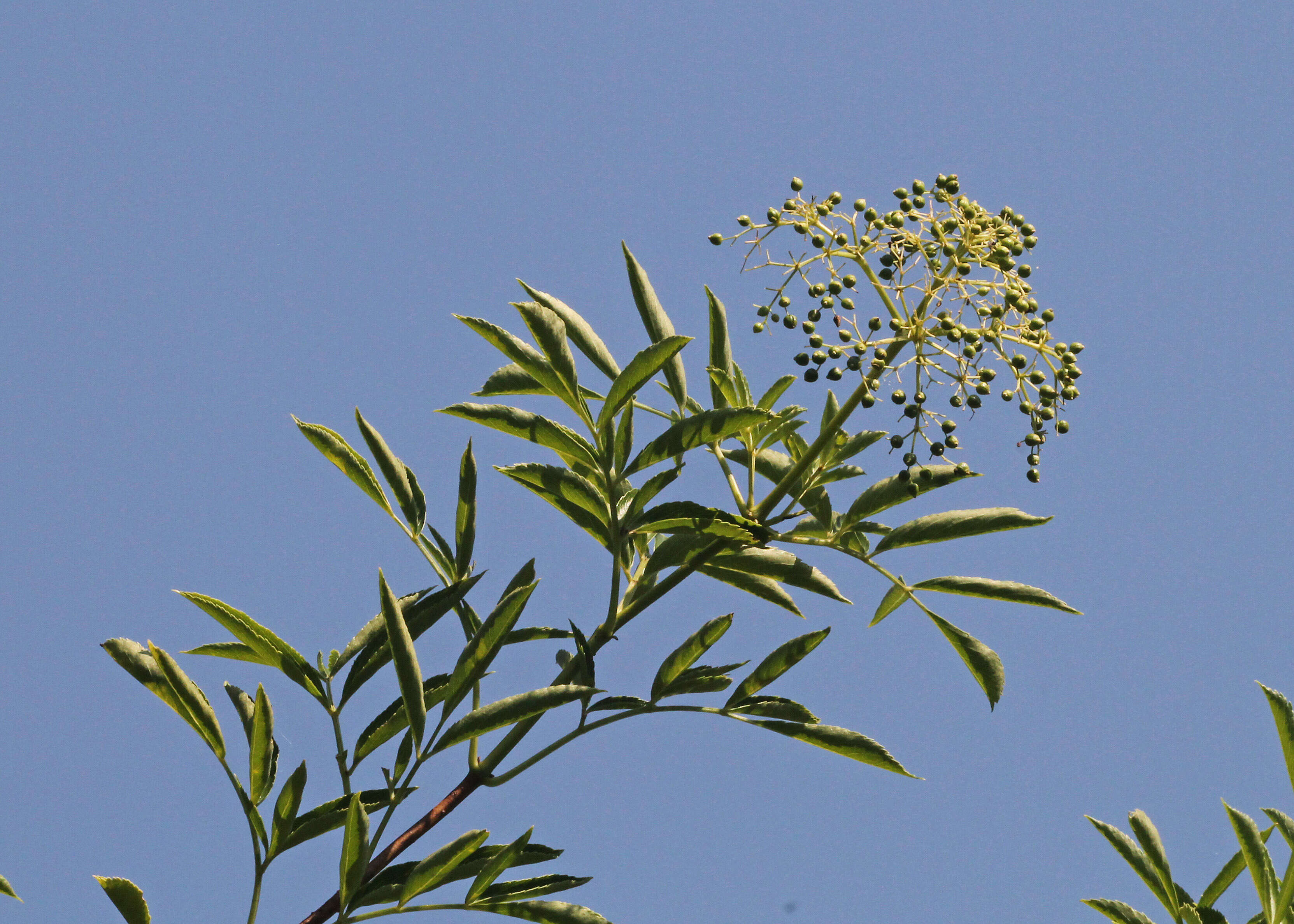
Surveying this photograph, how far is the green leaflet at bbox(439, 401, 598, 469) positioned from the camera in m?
2.50

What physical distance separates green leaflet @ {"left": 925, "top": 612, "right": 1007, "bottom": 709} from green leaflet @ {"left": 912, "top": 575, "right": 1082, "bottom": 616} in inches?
3.2

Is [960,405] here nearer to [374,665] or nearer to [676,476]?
[676,476]

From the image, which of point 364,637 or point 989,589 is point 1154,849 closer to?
point 989,589

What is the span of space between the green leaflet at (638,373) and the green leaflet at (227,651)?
94 cm

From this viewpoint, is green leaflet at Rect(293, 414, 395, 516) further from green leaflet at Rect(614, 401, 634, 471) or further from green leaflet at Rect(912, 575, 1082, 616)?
green leaflet at Rect(912, 575, 1082, 616)

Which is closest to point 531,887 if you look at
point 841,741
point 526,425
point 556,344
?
point 841,741

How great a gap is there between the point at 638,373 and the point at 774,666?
2.58 feet

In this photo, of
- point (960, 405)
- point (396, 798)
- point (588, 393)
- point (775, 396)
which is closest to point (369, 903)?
point (396, 798)

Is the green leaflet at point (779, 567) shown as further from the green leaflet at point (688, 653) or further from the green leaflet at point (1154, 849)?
the green leaflet at point (1154, 849)

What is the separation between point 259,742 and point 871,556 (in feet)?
4.80

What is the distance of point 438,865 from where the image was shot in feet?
7.50

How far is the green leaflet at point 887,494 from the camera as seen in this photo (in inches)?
103

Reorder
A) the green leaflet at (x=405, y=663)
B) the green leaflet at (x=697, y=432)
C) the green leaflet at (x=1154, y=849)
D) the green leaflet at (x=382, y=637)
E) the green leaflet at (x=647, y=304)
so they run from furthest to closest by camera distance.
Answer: the green leaflet at (x=1154, y=849), the green leaflet at (x=647, y=304), the green leaflet at (x=382, y=637), the green leaflet at (x=697, y=432), the green leaflet at (x=405, y=663)

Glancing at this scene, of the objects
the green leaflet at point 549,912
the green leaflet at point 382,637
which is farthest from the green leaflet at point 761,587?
the green leaflet at point 549,912
